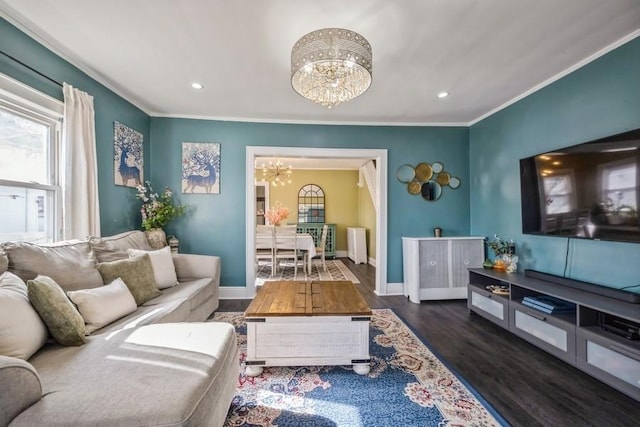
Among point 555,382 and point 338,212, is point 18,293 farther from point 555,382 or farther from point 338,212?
point 338,212

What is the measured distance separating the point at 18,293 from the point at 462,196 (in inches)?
184

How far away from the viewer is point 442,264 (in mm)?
3836

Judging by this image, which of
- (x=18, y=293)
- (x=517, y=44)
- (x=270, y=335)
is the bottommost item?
(x=270, y=335)

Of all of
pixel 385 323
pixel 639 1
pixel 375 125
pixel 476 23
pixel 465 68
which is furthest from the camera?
pixel 375 125

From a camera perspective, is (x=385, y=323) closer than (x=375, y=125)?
Yes

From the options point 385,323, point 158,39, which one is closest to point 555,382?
point 385,323

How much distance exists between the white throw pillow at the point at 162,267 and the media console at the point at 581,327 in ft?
10.7

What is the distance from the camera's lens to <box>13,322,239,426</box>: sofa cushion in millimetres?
985

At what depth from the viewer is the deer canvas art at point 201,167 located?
388 centimetres

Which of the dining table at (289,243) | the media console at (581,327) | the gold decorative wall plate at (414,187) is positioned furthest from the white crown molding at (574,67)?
the dining table at (289,243)

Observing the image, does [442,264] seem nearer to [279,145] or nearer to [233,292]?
[279,145]

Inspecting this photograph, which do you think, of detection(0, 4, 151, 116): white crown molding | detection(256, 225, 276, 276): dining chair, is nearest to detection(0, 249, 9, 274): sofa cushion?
detection(0, 4, 151, 116): white crown molding

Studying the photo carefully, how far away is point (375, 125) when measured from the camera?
4141 mm

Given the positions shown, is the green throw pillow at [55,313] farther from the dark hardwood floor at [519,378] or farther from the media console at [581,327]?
the media console at [581,327]
